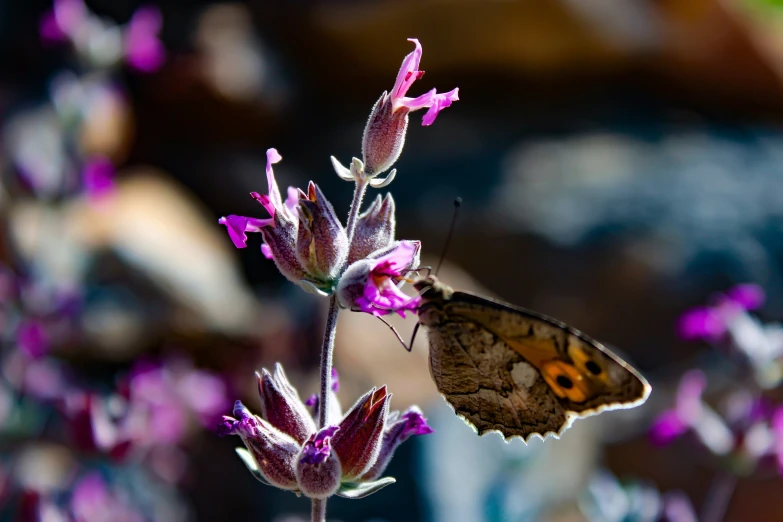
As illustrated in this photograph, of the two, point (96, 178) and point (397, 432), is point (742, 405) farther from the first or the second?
point (96, 178)

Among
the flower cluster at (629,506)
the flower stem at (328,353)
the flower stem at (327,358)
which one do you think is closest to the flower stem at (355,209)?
the flower stem at (328,353)

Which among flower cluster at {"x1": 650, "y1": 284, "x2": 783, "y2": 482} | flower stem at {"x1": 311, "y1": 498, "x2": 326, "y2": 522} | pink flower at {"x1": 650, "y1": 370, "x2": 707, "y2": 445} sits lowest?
pink flower at {"x1": 650, "y1": 370, "x2": 707, "y2": 445}

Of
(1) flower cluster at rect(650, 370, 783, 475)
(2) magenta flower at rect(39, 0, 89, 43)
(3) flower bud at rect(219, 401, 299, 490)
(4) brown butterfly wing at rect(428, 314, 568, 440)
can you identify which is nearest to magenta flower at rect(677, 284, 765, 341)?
(1) flower cluster at rect(650, 370, 783, 475)

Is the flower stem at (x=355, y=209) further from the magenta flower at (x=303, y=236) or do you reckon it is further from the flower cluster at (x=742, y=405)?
the flower cluster at (x=742, y=405)

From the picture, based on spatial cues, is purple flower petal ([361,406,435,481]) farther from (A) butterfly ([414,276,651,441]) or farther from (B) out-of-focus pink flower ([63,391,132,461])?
(B) out-of-focus pink flower ([63,391,132,461])

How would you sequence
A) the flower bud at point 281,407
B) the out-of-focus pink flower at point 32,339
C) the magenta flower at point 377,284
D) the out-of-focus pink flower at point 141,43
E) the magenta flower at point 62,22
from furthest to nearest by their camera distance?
the out-of-focus pink flower at point 141,43 → the magenta flower at point 62,22 → the out-of-focus pink flower at point 32,339 → the flower bud at point 281,407 → the magenta flower at point 377,284
